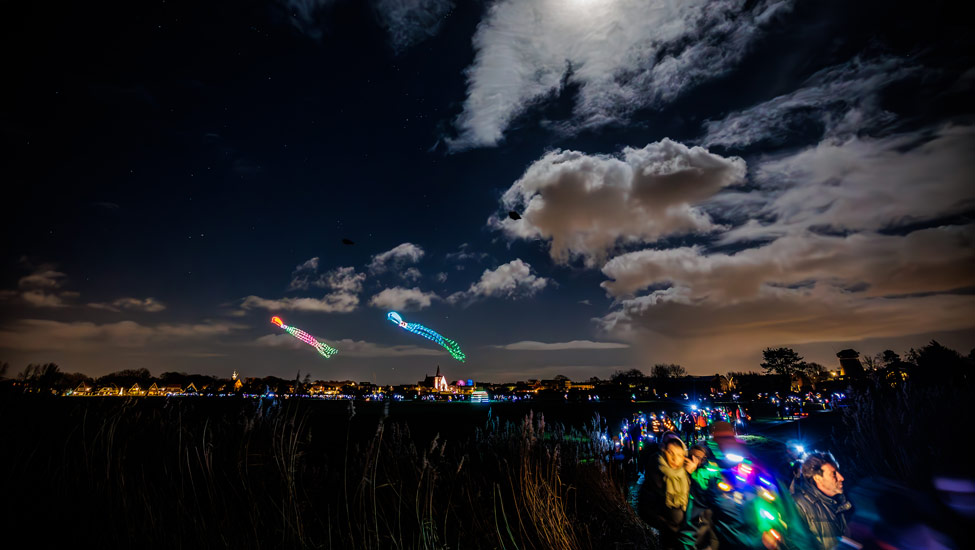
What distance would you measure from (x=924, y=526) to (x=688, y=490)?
2.12m

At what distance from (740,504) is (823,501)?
1.10 metres

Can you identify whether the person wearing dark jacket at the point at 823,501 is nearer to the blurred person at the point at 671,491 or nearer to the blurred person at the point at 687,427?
the blurred person at the point at 671,491

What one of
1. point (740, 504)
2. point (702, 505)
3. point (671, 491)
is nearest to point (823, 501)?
point (740, 504)

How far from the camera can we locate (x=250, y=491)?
542cm

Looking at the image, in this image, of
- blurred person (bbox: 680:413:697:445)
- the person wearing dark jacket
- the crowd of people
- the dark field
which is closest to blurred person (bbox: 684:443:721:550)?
the crowd of people

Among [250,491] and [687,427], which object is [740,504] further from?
[687,427]

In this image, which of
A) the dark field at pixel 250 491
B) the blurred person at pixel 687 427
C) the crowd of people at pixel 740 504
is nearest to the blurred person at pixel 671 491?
the crowd of people at pixel 740 504

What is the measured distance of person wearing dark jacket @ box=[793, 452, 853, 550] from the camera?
470 centimetres

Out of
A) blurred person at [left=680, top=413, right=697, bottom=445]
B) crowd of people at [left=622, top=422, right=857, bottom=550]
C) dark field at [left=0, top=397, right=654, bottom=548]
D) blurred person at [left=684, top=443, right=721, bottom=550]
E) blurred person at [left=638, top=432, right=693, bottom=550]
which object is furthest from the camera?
blurred person at [left=680, top=413, right=697, bottom=445]

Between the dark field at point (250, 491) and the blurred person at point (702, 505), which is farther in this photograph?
the dark field at point (250, 491)

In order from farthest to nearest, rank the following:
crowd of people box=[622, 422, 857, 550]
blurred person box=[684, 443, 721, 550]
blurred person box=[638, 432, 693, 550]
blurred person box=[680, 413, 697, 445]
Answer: blurred person box=[680, 413, 697, 445], blurred person box=[638, 432, 693, 550], blurred person box=[684, 443, 721, 550], crowd of people box=[622, 422, 857, 550]

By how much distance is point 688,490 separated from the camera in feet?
16.2

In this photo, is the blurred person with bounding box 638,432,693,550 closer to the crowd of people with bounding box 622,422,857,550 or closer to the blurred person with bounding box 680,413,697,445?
the crowd of people with bounding box 622,422,857,550

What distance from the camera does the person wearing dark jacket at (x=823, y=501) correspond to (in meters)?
4.70
